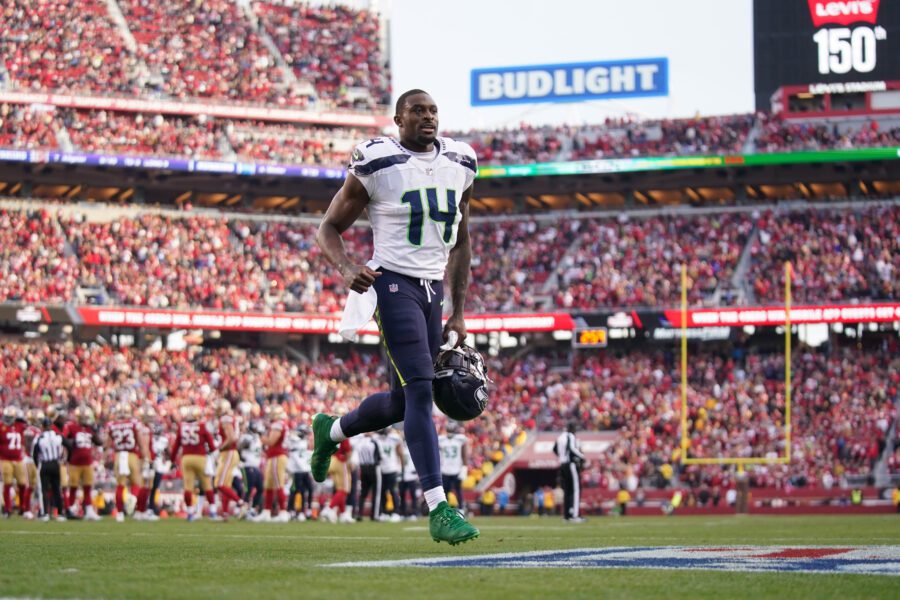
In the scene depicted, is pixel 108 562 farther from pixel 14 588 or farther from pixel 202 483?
pixel 202 483

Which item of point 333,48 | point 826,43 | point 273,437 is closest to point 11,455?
point 273,437

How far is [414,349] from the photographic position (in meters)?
6.66

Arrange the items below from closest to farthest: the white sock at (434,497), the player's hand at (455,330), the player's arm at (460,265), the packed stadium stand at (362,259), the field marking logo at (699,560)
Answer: the field marking logo at (699,560) < the white sock at (434,497) < the player's hand at (455,330) < the player's arm at (460,265) < the packed stadium stand at (362,259)

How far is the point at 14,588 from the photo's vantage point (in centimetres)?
458

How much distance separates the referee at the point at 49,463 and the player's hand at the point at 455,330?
45.6ft

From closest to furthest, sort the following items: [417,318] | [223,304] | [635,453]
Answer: [417,318] → [635,453] → [223,304]

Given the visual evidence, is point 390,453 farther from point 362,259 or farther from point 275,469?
point 362,259

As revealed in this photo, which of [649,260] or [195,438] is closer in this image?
[195,438]

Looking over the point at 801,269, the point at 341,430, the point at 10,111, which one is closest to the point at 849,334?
the point at 801,269

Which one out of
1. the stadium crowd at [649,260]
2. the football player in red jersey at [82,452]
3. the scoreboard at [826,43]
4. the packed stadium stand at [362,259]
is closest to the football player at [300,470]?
the football player in red jersey at [82,452]

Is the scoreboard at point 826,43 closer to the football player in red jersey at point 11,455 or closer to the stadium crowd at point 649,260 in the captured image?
the stadium crowd at point 649,260

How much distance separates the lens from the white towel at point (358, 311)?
670 centimetres

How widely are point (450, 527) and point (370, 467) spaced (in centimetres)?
1531

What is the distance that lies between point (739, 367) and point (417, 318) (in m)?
31.2
